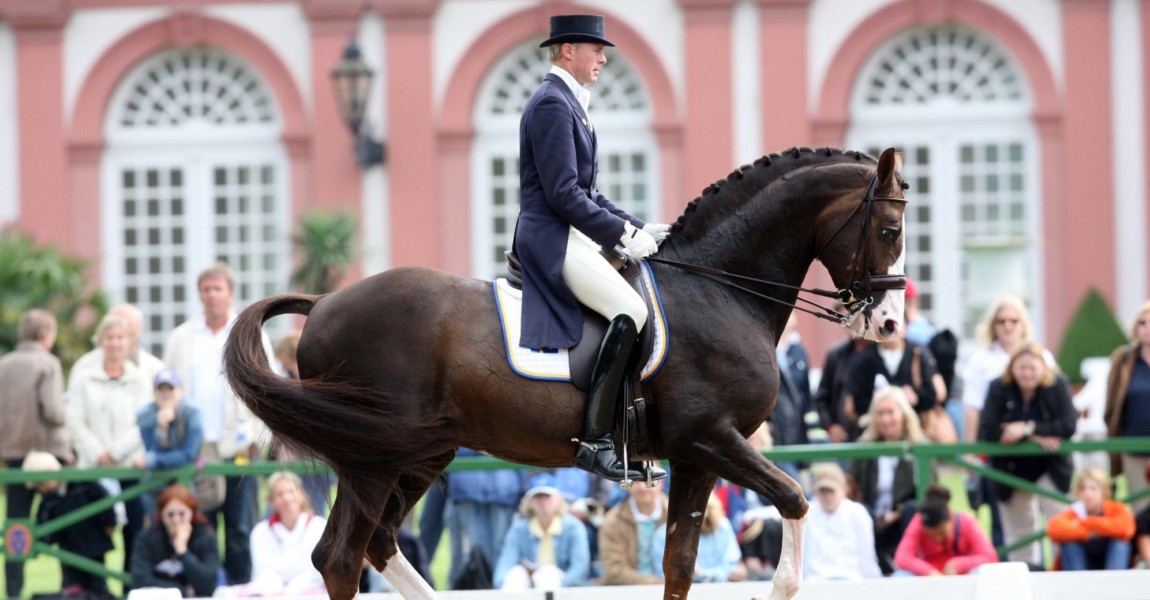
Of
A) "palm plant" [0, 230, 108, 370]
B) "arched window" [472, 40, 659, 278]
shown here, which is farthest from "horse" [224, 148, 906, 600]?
"arched window" [472, 40, 659, 278]

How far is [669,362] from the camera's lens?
20.9 ft

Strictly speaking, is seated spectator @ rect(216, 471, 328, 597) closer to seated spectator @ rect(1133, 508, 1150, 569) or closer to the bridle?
the bridle

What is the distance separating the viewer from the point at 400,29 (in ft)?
66.9

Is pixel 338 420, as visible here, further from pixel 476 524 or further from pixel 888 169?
pixel 476 524

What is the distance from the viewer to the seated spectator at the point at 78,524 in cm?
1002

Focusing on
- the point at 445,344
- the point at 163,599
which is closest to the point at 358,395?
the point at 445,344

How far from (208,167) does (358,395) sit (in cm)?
1487

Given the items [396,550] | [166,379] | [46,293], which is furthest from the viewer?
[46,293]

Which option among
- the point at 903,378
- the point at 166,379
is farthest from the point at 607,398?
the point at 903,378

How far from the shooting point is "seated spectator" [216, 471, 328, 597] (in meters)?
9.38

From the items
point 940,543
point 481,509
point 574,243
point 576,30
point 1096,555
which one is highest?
point 576,30

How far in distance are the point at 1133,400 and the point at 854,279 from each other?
4.35 m

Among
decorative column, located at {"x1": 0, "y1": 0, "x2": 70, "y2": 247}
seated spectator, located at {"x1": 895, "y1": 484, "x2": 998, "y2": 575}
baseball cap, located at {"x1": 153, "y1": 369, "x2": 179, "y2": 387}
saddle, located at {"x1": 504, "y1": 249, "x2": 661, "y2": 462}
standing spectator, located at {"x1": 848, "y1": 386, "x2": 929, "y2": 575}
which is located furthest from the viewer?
decorative column, located at {"x1": 0, "y1": 0, "x2": 70, "y2": 247}

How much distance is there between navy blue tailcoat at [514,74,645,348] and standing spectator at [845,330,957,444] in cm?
465
